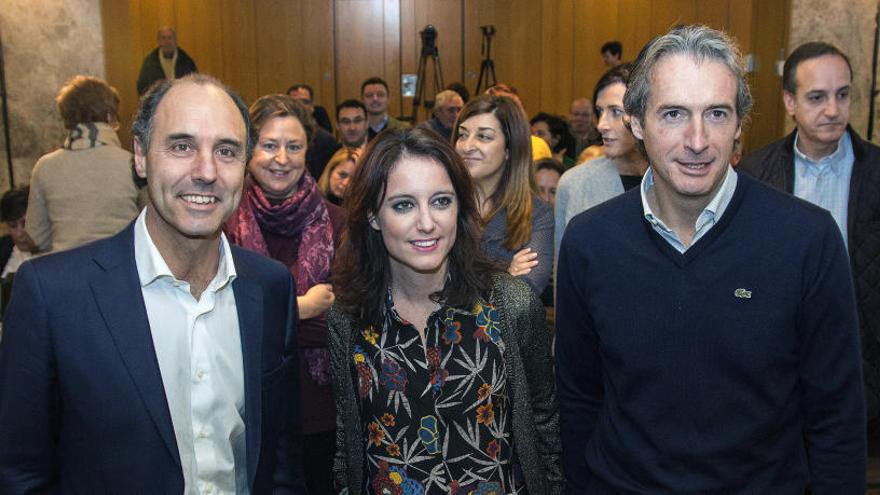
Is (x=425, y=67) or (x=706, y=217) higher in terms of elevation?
(x=425, y=67)

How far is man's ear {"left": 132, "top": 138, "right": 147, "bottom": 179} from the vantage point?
159 cm

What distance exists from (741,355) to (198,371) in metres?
1.07

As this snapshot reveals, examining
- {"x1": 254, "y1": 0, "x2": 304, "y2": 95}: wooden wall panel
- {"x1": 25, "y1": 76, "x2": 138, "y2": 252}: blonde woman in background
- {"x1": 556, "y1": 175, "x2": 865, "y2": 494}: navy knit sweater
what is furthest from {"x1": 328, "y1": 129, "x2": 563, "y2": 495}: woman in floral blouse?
{"x1": 254, "y1": 0, "x2": 304, "y2": 95}: wooden wall panel

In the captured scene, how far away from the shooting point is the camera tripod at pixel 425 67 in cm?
1005

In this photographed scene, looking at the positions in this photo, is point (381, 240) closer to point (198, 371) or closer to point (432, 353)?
point (432, 353)

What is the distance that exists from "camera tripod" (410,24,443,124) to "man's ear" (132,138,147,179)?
854 centimetres

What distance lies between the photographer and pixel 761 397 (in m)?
1.52

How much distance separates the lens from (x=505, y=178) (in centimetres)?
289

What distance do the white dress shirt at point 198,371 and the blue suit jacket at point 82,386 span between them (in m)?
0.05

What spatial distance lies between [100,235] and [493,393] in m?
2.73

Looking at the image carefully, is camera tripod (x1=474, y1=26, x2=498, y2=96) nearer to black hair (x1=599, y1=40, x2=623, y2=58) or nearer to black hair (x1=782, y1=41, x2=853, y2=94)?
black hair (x1=599, y1=40, x2=623, y2=58)

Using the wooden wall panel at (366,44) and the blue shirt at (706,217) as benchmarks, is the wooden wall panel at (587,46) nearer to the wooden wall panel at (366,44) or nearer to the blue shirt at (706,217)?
the wooden wall panel at (366,44)

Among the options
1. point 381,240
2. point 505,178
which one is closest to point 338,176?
point 505,178

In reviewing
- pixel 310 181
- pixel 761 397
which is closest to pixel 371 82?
pixel 310 181
